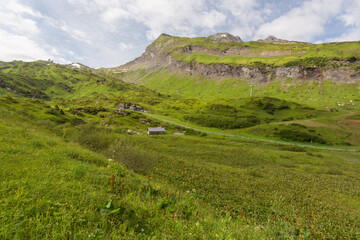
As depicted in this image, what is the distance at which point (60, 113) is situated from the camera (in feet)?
237

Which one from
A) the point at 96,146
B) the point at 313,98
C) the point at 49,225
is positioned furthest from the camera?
the point at 313,98

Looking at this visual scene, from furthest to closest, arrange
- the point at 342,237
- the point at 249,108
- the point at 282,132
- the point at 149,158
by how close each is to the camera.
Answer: the point at 249,108 < the point at 282,132 < the point at 149,158 < the point at 342,237

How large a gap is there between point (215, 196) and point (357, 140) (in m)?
108

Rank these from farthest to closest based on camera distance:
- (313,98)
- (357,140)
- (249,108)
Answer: (313,98), (249,108), (357,140)

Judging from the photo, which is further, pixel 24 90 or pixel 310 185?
pixel 24 90

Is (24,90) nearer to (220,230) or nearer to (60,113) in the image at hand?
(60,113)

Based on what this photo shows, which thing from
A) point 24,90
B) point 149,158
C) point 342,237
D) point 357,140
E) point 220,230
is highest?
point 24,90

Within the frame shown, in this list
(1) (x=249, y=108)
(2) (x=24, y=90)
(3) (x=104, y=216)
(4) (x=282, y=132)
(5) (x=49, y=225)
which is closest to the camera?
(5) (x=49, y=225)

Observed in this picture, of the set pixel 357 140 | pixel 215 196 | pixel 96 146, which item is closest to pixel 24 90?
pixel 96 146

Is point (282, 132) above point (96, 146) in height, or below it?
below

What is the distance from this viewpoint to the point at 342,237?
10734mm

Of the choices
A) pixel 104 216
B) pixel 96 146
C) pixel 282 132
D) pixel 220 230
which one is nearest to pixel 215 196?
pixel 220 230

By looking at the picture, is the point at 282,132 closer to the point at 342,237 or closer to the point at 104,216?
the point at 342,237

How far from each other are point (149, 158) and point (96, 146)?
28.9 ft
